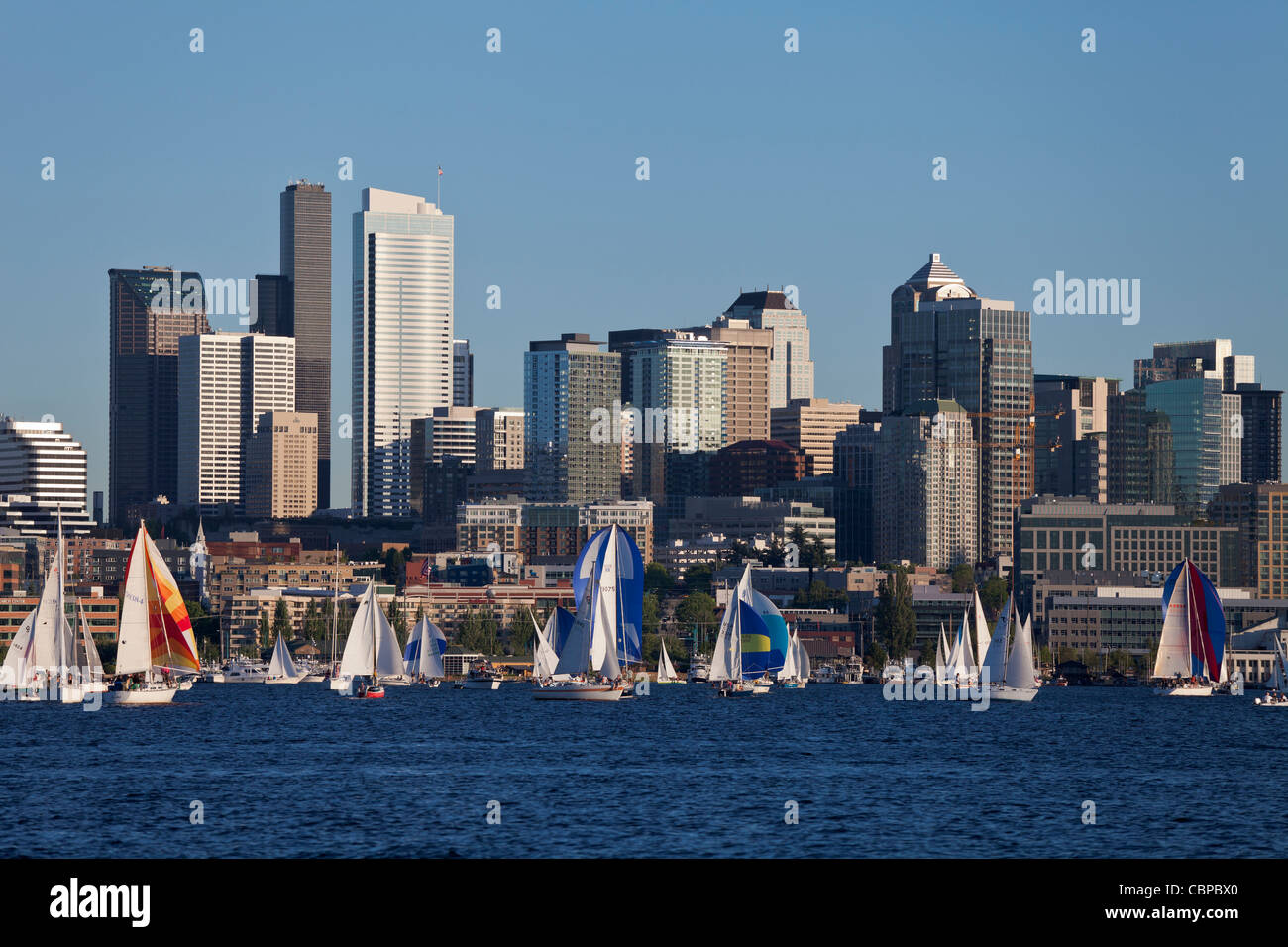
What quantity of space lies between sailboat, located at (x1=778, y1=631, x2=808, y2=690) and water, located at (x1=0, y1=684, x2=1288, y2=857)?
48.1m

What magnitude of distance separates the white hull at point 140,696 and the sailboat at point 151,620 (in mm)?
3748

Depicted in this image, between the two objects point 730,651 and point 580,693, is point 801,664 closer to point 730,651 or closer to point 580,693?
point 730,651

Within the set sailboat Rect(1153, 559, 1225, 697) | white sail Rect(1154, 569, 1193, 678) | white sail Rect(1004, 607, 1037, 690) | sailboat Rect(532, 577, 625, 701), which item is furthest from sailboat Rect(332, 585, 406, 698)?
sailboat Rect(1153, 559, 1225, 697)

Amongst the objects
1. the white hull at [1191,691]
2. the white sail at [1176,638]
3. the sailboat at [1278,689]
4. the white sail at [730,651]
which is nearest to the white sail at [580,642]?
the white sail at [730,651]

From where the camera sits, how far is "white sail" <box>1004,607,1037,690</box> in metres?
152

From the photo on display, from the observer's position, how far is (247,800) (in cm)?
6281

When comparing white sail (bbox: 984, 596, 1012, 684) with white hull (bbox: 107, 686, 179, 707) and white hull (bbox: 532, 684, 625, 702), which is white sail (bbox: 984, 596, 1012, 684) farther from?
white hull (bbox: 107, 686, 179, 707)

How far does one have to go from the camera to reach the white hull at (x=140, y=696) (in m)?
122

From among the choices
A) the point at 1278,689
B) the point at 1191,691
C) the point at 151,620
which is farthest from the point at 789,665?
the point at 151,620

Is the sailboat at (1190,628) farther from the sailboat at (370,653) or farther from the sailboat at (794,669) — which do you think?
the sailboat at (370,653)

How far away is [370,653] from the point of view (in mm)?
162000

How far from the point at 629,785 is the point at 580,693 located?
6917cm
